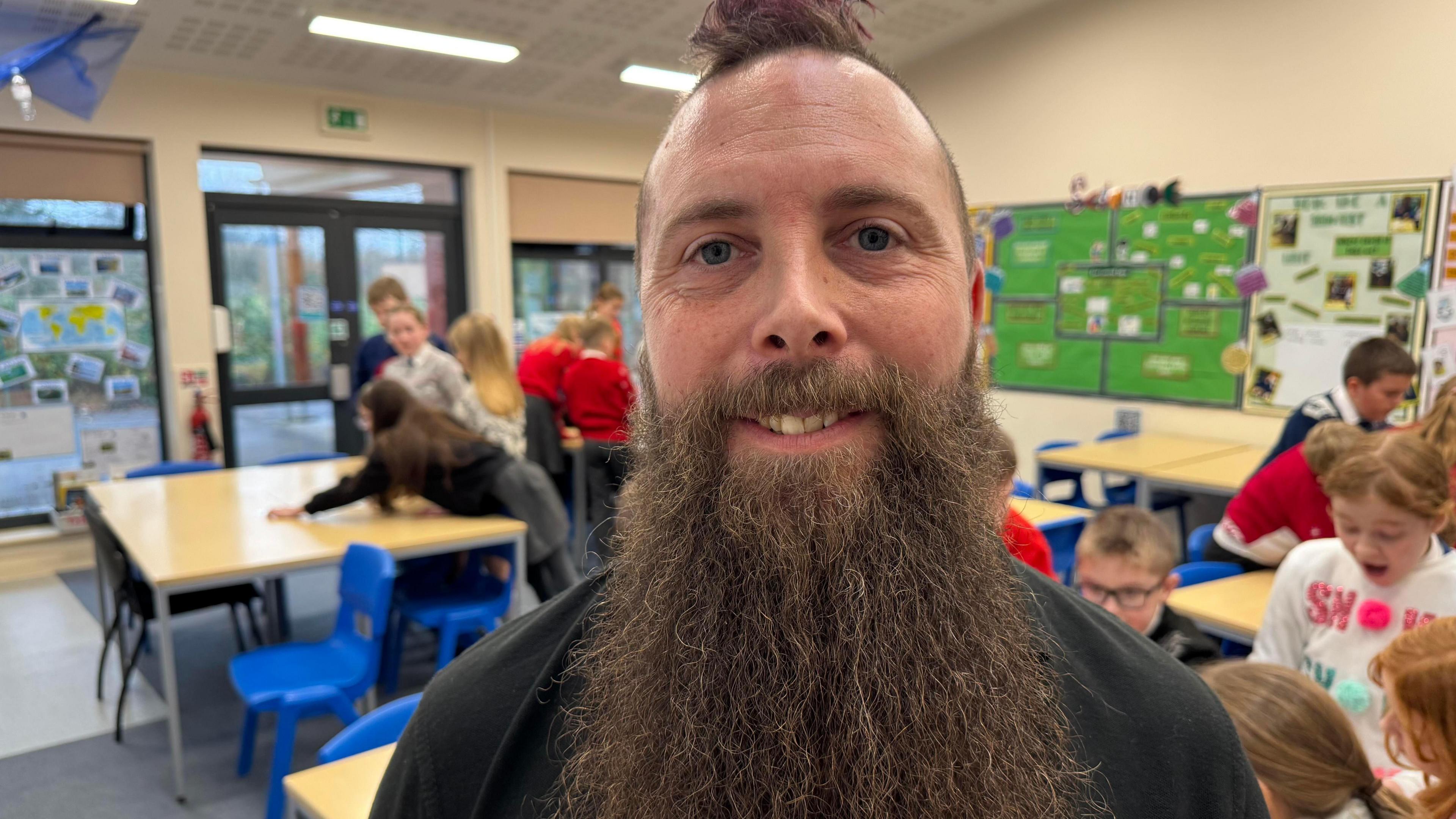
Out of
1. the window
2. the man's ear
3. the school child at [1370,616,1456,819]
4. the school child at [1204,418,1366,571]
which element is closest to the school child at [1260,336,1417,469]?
the school child at [1204,418,1366,571]

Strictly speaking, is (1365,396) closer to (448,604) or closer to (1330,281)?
(1330,281)

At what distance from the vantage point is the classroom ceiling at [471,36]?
480 centimetres

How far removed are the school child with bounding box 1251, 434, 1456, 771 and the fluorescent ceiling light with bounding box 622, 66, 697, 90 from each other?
499 centimetres

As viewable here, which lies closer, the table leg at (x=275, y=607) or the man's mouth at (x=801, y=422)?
the man's mouth at (x=801, y=422)

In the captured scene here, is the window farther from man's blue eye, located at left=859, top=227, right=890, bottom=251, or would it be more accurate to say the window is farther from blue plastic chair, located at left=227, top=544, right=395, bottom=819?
man's blue eye, located at left=859, top=227, right=890, bottom=251

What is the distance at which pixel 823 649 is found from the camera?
698mm

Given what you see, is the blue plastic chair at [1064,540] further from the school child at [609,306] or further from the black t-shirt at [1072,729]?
the school child at [609,306]

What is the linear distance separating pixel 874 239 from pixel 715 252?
15cm

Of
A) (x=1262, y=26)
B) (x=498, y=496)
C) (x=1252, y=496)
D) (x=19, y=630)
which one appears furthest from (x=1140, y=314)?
A: (x=19, y=630)

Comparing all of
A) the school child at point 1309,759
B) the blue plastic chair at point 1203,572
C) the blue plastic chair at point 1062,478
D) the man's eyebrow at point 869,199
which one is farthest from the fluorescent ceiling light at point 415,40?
the school child at point 1309,759

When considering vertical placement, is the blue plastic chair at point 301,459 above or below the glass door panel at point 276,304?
below

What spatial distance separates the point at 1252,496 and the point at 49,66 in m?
4.07

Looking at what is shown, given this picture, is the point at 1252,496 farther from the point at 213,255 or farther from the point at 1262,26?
the point at 213,255

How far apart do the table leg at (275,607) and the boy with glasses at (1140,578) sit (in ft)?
11.8
